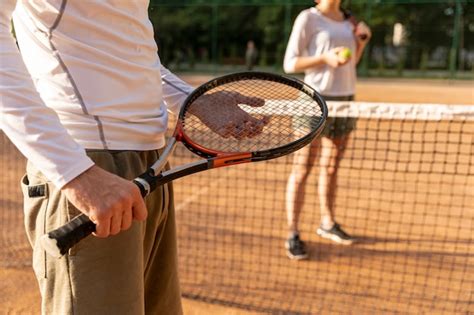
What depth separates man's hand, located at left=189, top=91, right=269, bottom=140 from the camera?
1372mm

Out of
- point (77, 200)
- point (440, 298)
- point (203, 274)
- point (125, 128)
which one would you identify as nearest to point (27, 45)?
point (125, 128)

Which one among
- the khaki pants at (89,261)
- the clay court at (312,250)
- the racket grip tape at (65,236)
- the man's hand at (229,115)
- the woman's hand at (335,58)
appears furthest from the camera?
the woman's hand at (335,58)

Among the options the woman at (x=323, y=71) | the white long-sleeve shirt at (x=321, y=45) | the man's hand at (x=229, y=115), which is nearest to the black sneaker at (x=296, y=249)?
the woman at (x=323, y=71)

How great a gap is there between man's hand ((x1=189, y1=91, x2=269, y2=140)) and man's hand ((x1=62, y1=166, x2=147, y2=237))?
0.45m

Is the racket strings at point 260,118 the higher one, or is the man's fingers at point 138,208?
the racket strings at point 260,118

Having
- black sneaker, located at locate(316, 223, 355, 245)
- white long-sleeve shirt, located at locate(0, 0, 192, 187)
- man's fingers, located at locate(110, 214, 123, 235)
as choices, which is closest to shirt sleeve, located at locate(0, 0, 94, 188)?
white long-sleeve shirt, located at locate(0, 0, 192, 187)

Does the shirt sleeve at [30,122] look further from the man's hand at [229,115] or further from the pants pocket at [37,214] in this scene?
the man's hand at [229,115]

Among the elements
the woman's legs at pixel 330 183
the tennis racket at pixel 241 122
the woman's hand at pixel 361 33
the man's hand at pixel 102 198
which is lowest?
the woman's legs at pixel 330 183

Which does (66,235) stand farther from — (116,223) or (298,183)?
(298,183)

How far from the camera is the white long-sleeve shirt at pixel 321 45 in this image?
288 centimetres

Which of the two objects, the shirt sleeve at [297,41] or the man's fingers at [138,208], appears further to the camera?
the shirt sleeve at [297,41]

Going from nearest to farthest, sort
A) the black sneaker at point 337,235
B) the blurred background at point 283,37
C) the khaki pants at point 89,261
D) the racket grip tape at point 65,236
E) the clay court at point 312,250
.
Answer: the racket grip tape at point 65,236 → the khaki pants at point 89,261 → the clay court at point 312,250 → the black sneaker at point 337,235 → the blurred background at point 283,37

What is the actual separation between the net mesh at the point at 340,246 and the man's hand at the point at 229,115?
121cm

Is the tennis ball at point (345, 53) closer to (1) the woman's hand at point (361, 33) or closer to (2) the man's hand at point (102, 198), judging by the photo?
(1) the woman's hand at point (361, 33)
